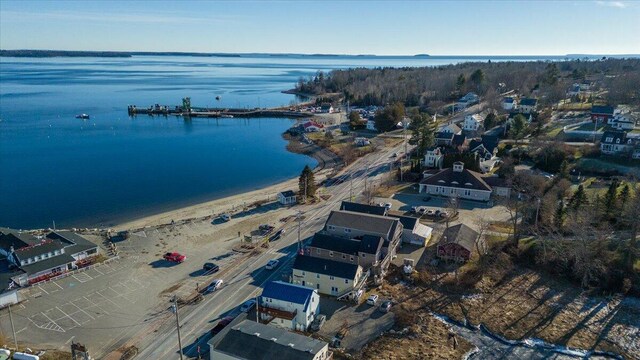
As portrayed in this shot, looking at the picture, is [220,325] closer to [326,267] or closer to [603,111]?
[326,267]

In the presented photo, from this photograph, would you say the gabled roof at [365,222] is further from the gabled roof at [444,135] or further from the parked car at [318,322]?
the gabled roof at [444,135]

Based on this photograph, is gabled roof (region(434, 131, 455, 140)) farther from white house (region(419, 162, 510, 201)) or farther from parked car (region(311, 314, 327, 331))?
parked car (region(311, 314, 327, 331))

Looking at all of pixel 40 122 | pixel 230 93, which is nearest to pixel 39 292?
pixel 40 122

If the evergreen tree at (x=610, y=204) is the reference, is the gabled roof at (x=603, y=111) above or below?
above

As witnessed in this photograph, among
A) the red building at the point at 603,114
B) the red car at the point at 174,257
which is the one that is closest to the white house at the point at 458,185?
the red car at the point at 174,257

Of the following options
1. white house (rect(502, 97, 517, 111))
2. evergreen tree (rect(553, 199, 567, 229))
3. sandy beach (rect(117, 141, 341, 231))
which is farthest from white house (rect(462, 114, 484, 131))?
evergreen tree (rect(553, 199, 567, 229))

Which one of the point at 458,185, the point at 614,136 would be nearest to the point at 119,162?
the point at 458,185
